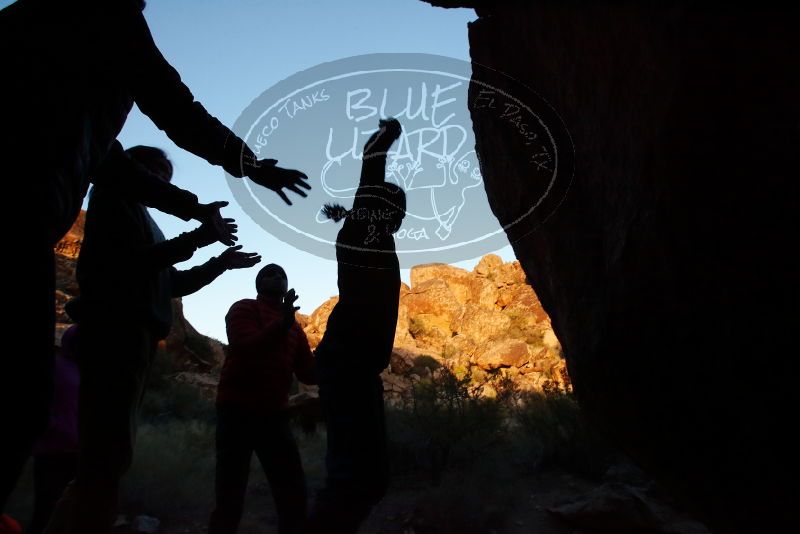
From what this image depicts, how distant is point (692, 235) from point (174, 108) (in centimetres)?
146

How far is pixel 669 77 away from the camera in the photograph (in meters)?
1.47

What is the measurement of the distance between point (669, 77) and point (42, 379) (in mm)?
1650

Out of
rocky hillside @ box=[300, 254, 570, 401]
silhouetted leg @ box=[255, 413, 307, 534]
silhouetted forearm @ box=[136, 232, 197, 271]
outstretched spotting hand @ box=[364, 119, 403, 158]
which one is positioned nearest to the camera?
silhouetted forearm @ box=[136, 232, 197, 271]

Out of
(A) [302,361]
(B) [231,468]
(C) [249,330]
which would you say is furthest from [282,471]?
(C) [249,330]

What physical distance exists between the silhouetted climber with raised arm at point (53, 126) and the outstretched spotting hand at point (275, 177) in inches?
1.5

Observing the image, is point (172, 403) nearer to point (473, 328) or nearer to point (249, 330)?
point (249, 330)

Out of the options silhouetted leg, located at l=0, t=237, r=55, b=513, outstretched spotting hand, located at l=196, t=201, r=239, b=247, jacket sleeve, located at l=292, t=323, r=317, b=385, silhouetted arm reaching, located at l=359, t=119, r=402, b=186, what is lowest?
silhouetted leg, located at l=0, t=237, r=55, b=513

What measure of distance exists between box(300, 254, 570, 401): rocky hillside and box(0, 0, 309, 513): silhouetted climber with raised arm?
16.0 meters

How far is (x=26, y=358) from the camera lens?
3.07ft

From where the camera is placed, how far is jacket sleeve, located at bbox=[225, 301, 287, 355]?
3.10m

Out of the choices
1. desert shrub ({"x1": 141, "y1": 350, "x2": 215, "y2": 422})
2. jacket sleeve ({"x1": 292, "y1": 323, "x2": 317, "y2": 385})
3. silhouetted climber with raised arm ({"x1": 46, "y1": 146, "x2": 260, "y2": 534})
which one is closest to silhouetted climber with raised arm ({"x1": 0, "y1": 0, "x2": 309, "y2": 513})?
silhouetted climber with raised arm ({"x1": 46, "y1": 146, "x2": 260, "y2": 534})

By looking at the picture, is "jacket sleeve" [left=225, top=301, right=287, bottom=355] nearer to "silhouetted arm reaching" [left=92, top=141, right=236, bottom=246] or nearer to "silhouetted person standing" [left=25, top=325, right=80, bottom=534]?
"silhouetted person standing" [left=25, top=325, right=80, bottom=534]

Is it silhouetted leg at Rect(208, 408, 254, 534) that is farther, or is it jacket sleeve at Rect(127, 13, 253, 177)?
silhouetted leg at Rect(208, 408, 254, 534)

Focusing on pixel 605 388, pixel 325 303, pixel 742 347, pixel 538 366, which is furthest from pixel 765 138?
pixel 325 303
